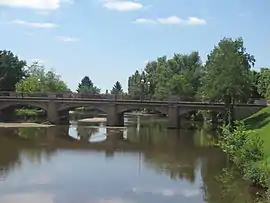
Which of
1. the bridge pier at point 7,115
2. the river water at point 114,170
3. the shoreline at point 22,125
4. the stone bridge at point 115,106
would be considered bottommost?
the river water at point 114,170

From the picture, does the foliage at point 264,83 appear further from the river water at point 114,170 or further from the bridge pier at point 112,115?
the bridge pier at point 112,115

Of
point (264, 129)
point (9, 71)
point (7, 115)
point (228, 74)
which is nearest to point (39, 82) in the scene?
point (9, 71)

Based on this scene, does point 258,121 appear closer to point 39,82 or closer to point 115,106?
point 115,106

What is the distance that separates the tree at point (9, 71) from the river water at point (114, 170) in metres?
50.0

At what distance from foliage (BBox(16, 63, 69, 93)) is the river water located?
39.9 metres

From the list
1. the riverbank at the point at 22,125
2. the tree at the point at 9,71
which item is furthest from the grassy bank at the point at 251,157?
the tree at the point at 9,71

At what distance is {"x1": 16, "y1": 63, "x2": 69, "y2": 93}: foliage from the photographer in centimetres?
10265

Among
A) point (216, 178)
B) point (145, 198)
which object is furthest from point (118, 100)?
point (145, 198)

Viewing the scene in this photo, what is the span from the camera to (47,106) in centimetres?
7975

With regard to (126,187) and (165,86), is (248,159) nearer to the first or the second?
(126,187)

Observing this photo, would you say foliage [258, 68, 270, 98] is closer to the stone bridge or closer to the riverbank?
the stone bridge

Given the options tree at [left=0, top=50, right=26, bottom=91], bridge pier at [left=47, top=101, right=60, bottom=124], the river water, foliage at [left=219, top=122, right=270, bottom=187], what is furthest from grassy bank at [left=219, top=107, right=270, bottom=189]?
tree at [left=0, top=50, right=26, bottom=91]

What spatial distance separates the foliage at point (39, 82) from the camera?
10265 centimetres

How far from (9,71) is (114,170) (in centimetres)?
8256
